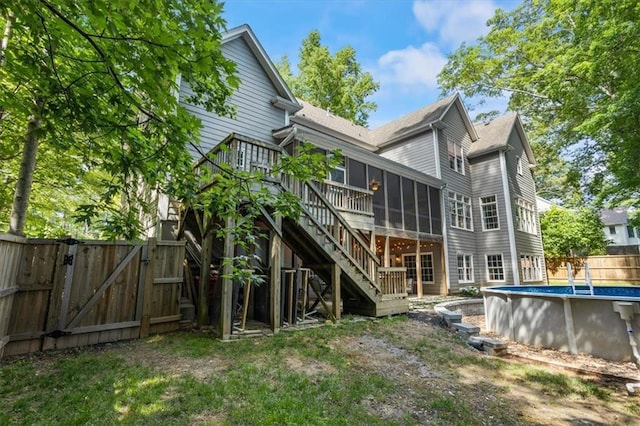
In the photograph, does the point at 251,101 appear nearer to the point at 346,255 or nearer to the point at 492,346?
the point at 346,255

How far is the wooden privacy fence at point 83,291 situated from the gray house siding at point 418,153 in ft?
42.0

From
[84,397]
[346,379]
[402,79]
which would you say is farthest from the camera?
[402,79]

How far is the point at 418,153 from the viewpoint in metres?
16.1

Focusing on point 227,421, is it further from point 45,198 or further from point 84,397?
point 45,198

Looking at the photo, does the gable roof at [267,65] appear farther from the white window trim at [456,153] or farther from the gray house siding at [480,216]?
the gray house siding at [480,216]

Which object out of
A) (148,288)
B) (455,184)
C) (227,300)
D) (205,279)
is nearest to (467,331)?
(227,300)

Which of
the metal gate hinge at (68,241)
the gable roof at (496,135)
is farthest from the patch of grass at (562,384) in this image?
the gable roof at (496,135)

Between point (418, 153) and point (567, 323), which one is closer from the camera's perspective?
point (567, 323)

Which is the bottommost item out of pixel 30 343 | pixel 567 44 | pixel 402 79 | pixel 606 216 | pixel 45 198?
pixel 30 343

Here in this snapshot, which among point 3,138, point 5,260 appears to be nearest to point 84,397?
point 5,260

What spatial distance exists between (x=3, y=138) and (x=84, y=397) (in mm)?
7245

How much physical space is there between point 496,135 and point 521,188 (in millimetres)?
3560

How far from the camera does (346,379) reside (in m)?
3.89

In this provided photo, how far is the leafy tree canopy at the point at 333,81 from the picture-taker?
23047 millimetres
